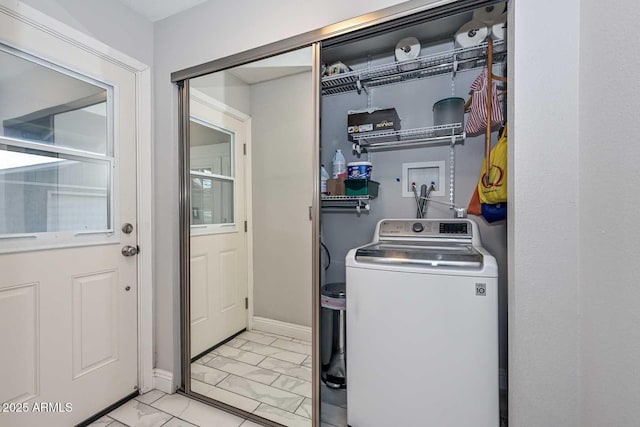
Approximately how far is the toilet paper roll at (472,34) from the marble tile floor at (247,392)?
6.58 ft

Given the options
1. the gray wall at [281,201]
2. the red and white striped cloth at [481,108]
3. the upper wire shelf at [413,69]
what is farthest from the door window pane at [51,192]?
the red and white striped cloth at [481,108]

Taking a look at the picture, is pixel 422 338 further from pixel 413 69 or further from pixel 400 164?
pixel 413 69

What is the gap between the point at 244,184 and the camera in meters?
1.91

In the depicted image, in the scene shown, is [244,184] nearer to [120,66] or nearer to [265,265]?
[265,265]

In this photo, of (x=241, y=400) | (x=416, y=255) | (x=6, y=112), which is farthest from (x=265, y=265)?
(x=6, y=112)

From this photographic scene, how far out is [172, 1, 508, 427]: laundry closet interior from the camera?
145cm

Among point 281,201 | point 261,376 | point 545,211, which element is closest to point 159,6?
point 281,201

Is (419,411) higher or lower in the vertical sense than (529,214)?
lower

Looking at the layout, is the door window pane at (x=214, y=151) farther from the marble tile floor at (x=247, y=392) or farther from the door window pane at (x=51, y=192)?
the marble tile floor at (x=247, y=392)

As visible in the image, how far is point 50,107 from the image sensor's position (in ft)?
4.74

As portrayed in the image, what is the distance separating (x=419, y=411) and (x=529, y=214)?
0.97 metres

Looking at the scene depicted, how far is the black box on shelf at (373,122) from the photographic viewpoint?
70.4 inches

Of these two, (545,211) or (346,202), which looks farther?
(346,202)

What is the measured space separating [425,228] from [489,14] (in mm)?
1228
